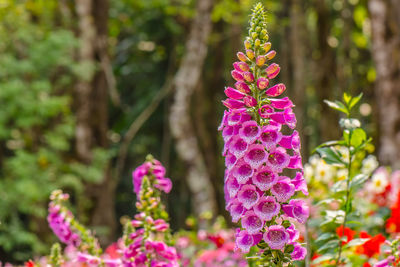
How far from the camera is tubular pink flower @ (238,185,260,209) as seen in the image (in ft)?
3.70

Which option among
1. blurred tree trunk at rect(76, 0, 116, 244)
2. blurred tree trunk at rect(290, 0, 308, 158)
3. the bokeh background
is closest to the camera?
the bokeh background

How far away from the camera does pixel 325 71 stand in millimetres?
8789

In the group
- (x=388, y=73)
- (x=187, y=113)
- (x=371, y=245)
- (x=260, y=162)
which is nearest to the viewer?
(x=260, y=162)

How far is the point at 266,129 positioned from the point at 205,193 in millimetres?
4960

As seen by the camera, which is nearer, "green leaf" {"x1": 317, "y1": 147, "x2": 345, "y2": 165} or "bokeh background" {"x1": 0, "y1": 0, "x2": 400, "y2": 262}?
"green leaf" {"x1": 317, "y1": 147, "x2": 345, "y2": 165}

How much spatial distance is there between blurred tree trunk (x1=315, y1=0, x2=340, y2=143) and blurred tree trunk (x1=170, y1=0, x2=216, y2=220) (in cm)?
295

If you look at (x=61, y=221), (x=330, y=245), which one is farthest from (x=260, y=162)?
(x=61, y=221)

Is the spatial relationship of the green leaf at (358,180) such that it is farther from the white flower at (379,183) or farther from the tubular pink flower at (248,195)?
the white flower at (379,183)


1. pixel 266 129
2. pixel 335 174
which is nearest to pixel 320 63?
pixel 335 174

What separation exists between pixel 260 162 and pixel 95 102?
18.2 ft

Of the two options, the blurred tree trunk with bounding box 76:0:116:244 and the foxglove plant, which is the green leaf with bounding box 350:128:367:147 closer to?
the foxglove plant

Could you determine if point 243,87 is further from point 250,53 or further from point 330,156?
point 330,156

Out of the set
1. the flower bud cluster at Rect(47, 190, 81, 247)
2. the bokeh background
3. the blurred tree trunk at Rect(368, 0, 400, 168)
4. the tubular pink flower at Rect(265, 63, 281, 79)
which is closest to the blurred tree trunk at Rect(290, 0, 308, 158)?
the bokeh background

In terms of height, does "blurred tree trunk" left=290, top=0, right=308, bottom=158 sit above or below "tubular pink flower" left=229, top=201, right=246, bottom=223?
above
